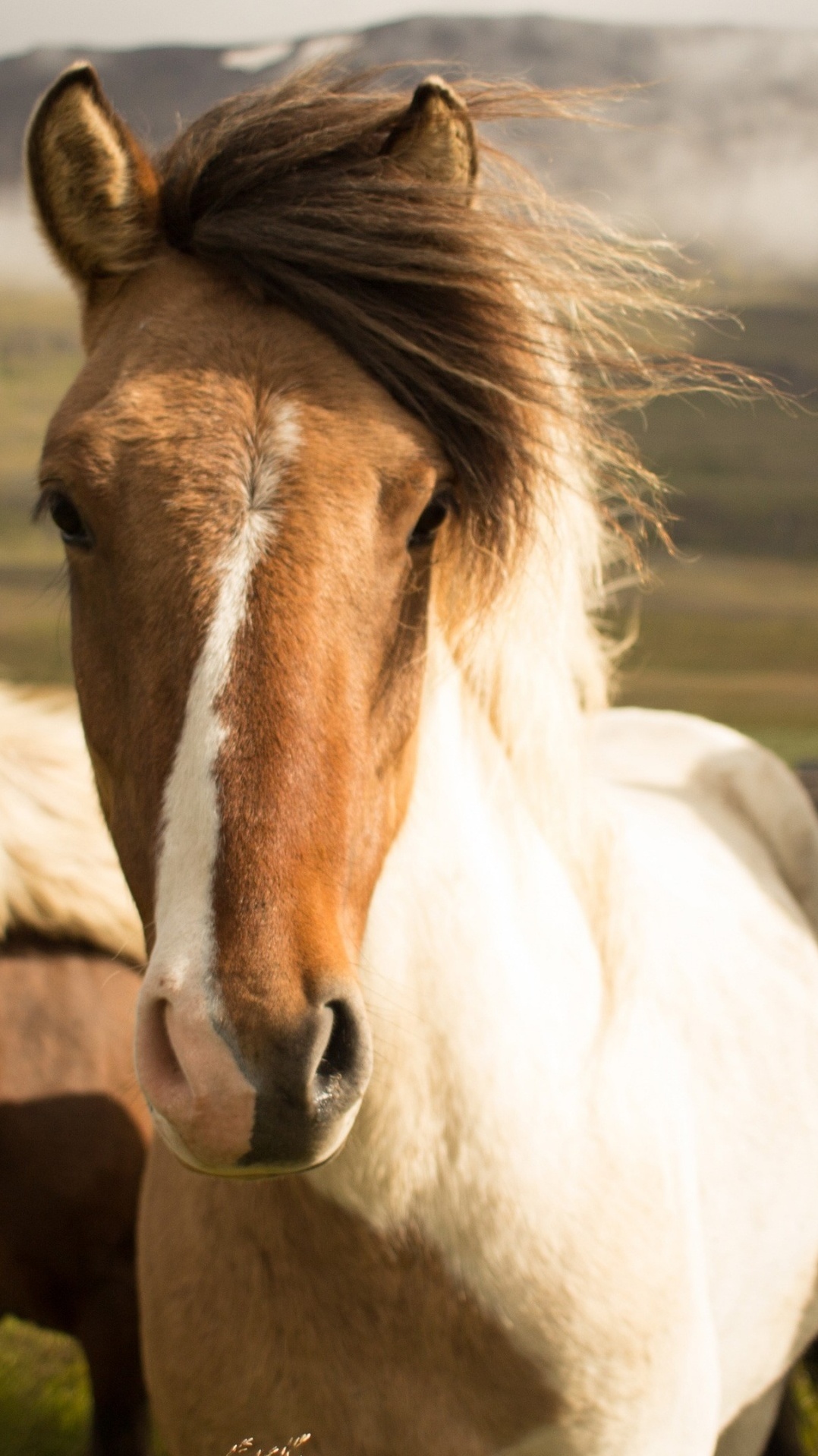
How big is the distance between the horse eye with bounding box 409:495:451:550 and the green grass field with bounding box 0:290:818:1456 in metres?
24.5

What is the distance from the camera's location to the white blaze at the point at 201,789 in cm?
126

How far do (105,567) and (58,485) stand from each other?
148 millimetres

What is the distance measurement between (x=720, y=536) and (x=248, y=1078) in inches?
1554

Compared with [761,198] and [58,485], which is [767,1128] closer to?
[58,485]

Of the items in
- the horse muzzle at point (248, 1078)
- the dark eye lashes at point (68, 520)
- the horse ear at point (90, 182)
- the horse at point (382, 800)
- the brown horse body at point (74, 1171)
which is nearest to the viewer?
the horse muzzle at point (248, 1078)

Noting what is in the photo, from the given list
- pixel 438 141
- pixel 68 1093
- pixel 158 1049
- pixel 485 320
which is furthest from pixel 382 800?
pixel 68 1093

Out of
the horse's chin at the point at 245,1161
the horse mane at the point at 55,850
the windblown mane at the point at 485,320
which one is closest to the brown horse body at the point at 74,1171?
the horse mane at the point at 55,850

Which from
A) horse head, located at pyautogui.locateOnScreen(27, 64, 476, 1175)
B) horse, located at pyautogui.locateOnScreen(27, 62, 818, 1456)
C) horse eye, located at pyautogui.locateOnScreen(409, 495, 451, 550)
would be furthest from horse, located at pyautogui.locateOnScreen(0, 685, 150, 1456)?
horse eye, located at pyautogui.locateOnScreen(409, 495, 451, 550)

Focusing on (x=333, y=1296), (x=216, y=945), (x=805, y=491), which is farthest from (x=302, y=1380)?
(x=805, y=491)

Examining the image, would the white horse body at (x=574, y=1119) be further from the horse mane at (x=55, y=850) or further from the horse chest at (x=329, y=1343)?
the horse mane at (x=55, y=850)

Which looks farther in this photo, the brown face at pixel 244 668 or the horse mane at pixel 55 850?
the horse mane at pixel 55 850

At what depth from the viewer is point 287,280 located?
166cm

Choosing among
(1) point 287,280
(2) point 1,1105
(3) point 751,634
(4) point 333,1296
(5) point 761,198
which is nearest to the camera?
(1) point 287,280

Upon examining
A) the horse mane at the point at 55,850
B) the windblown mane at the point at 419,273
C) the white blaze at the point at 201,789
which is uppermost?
the windblown mane at the point at 419,273
